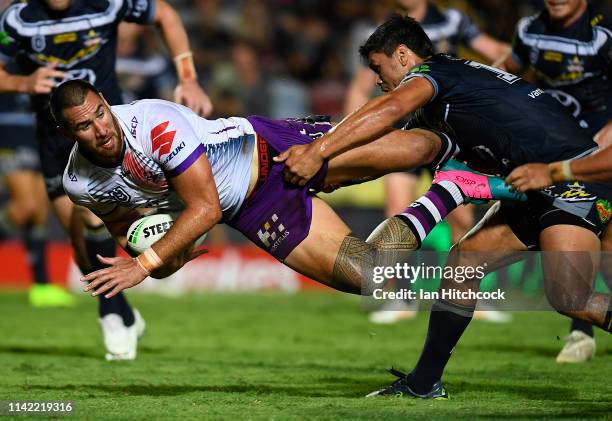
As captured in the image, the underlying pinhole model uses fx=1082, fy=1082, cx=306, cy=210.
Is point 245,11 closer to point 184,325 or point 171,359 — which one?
point 184,325

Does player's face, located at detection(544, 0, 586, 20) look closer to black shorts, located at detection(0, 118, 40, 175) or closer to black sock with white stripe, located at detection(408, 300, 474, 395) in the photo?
black sock with white stripe, located at detection(408, 300, 474, 395)

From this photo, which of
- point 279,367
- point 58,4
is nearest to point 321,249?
point 279,367

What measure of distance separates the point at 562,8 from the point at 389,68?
2.01 meters

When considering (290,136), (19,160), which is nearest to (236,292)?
(19,160)

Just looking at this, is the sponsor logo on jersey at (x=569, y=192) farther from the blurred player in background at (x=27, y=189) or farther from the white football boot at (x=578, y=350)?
the blurred player in background at (x=27, y=189)

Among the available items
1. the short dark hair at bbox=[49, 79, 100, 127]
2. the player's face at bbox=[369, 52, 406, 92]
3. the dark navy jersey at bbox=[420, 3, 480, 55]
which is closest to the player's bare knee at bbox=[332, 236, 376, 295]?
the player's face at bbox=[369, 52, 406, 92]

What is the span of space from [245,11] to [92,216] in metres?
9.71

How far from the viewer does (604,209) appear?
609cm

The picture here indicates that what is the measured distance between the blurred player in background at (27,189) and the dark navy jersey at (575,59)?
620 cm

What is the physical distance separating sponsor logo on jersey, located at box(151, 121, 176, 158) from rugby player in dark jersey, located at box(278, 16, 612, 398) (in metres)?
0.68

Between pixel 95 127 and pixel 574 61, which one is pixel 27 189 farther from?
pixel 574 61

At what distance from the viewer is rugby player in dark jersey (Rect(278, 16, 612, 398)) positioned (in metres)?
5.85

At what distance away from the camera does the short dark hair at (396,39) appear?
247 inches

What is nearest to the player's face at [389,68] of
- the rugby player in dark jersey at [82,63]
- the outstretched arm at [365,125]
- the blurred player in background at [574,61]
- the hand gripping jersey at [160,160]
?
the outstretched arm at [365,125]
